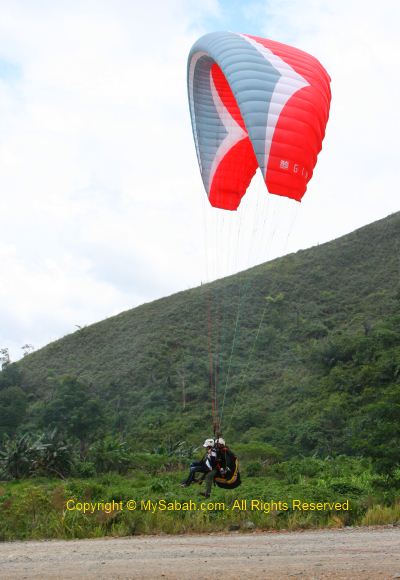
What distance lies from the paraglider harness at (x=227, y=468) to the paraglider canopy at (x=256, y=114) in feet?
13.4

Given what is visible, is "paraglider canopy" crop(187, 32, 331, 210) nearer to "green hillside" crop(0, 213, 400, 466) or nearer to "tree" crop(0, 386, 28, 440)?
"green hillside" crop(0, 213, 400, 466)

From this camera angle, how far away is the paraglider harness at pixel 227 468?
970cm

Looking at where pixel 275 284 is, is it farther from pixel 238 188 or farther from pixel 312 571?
pixel 312 571

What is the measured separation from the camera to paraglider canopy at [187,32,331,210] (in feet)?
33.8

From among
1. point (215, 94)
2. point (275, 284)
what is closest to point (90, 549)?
point (215, 94)

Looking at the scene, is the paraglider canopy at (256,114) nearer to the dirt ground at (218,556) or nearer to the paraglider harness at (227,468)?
the paraglider harness at (227,468)

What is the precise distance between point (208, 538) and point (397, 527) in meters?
2.76

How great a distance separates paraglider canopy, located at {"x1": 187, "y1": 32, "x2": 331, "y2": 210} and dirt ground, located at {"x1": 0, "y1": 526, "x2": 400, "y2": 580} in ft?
17.0

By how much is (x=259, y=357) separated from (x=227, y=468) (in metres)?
29.3

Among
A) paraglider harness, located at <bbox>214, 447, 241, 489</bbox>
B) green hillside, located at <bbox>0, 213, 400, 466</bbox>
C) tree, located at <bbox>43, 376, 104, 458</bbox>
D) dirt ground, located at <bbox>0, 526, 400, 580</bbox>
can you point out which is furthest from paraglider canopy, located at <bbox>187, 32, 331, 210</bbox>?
tree, located at <bbox>43, 376, 104, 458</bbox>

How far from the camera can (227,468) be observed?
9688 mm

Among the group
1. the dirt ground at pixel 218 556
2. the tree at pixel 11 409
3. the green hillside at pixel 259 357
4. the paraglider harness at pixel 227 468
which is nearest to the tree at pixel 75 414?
the green hillside at pixel 259 357

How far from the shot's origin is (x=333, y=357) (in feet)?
112

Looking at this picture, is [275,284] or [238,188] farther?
[275,284]
